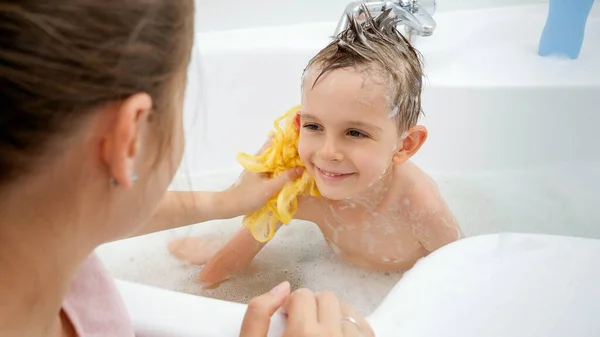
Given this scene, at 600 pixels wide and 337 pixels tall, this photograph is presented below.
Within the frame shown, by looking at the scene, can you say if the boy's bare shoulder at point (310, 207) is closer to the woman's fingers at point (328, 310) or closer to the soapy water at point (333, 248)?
the soapy water at point (333, 248)

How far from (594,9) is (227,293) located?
1.19 m

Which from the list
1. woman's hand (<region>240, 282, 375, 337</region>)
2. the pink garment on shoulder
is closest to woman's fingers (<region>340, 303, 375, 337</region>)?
woman's hand (<region>240, 282, 375, 337</region>)

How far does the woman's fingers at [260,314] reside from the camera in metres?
0.59

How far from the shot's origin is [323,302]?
62 centimetres

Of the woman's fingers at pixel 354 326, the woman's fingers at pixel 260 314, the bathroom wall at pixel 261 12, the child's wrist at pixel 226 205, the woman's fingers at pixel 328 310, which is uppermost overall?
the bathroom wall at pixel 261 12

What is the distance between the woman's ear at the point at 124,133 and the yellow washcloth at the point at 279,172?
0.60 metres

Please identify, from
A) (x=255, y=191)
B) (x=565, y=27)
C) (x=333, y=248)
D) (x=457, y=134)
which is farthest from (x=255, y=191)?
(x=565, y=27)

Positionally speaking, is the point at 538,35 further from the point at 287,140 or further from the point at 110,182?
the point at 110,182

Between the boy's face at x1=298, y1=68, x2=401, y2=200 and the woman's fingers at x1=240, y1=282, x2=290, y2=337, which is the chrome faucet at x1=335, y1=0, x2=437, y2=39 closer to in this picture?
the boy's face at x1=298, y1=68, x2=401, y2=200

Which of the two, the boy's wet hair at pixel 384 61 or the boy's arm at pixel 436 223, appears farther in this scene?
the boy's arm at pixel 436 223

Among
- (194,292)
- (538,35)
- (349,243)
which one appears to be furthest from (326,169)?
(538,35)

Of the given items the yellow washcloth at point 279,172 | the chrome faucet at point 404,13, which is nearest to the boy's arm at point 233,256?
the yellow washcloth at point 279,172

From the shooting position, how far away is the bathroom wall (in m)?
1.41

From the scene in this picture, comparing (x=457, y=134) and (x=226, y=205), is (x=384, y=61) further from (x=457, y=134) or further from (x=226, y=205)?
(x=457, y=134)
